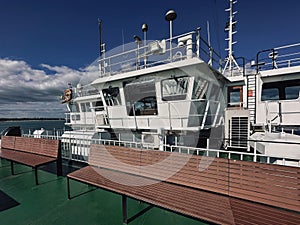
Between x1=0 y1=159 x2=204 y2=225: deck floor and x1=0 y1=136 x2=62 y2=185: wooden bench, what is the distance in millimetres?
594

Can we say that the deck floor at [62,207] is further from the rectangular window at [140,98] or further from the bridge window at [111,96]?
the bridge window at [111,96]

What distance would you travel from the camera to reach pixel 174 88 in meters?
6.38

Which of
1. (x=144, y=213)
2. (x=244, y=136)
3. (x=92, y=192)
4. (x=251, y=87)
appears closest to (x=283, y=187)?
(x=144, y=213)

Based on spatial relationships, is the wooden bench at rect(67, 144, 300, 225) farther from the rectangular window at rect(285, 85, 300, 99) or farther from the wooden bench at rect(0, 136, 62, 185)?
the rectangular window at rect(285, 85, 300, 99)

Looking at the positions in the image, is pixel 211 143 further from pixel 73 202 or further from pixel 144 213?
pixel 73 202

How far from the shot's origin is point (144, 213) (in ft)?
10.7

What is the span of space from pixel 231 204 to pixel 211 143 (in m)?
5.02

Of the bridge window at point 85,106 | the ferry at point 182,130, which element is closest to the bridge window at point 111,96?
the ferry at point 182,130

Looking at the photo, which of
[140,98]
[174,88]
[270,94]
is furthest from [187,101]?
[270,94]

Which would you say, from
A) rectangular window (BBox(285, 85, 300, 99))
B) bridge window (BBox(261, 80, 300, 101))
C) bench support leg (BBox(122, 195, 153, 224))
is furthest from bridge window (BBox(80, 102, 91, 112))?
rectangular window (BBox(285, 85, 300, 99))

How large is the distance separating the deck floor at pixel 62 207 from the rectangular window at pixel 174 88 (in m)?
3.86

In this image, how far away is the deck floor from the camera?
3.05 meters

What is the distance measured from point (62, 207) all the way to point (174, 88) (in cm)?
494

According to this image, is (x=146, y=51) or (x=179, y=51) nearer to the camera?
(x=179, y=51)
